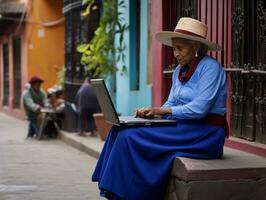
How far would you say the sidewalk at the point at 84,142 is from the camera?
12386 millimetres

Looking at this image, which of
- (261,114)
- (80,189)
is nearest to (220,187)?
(261,114)

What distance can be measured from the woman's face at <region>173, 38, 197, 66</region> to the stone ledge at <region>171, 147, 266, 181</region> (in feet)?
2.88

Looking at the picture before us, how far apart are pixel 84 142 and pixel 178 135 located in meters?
8.18

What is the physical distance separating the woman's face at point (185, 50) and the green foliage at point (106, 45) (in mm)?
7633

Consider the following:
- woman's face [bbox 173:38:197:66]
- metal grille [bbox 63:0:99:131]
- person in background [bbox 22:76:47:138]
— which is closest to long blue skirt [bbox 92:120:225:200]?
woman's face [bbox 173:38:197:66]

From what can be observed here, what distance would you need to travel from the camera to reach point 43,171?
34.1 feet

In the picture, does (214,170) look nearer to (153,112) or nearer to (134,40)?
(153,112)

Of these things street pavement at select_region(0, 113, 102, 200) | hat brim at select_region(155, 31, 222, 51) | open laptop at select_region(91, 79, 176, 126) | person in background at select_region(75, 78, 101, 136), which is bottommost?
street pavement at select_region(0, 113, 102, 200)

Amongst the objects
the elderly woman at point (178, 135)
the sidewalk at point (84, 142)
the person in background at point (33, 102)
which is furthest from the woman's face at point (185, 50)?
the person in background at point (33, 102)

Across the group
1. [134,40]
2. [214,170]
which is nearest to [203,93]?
[214,170]

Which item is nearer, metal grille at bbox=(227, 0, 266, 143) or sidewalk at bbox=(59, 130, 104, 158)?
metal grille at bbox=(227, 0, 266, 143)

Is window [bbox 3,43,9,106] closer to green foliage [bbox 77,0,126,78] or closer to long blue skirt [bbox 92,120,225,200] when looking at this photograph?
green foliage [bbox 77,0,126,78]

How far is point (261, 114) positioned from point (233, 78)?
825mm

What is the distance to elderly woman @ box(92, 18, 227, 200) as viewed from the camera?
17.6ft
